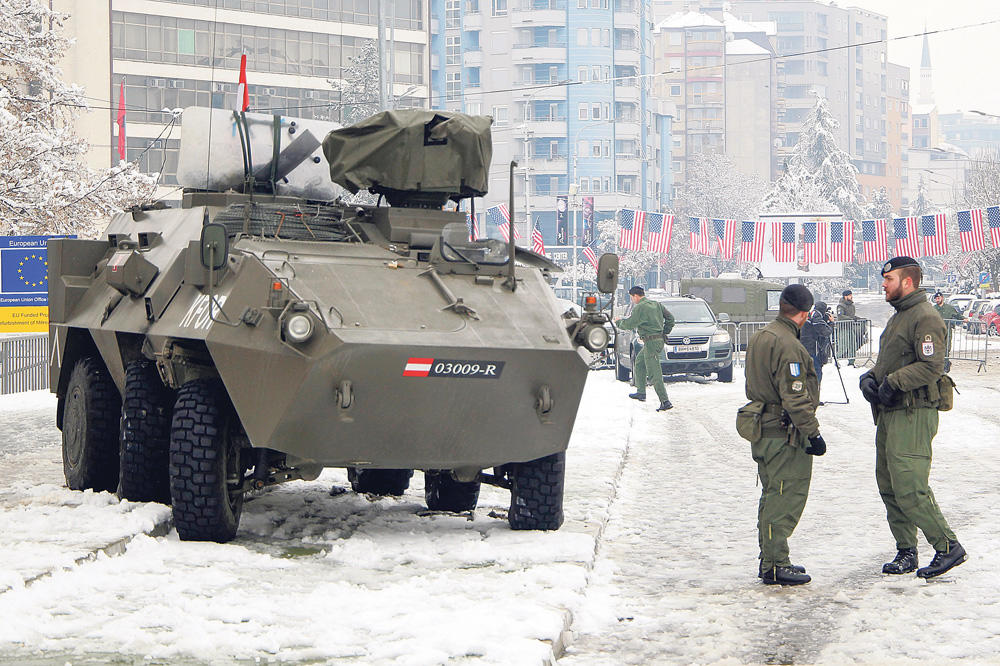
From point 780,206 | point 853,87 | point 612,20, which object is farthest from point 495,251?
point 853,87

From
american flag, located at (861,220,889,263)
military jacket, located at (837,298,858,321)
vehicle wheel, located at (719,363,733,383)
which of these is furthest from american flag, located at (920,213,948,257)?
vehicle wheel, located at (719,363,733,383)

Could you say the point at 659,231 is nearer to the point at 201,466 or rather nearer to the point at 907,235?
the point at 907,235

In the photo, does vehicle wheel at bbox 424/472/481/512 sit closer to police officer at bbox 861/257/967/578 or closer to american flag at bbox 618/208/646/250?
police officer at bbox 861/257/967/578

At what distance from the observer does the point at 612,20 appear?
336 ft

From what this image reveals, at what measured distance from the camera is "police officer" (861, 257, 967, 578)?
8430mm

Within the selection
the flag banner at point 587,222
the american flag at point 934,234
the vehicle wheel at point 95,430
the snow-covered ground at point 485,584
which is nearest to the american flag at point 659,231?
the american flag at point 934,234

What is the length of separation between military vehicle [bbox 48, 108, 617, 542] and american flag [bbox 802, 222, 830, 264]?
119 ft

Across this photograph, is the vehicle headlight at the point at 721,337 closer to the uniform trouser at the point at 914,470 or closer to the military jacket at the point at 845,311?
the military jacket at the point at 845,311

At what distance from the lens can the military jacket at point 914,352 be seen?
8422mm

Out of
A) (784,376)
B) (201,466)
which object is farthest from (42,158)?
(784,376)

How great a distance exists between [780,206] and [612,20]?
1999cm

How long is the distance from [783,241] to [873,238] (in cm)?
415

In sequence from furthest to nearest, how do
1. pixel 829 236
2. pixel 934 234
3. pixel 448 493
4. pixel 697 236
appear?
pixel 697 236 < pixel 829 236 < pixel 934 234 < pixel 448 493

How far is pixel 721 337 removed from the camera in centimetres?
2738
